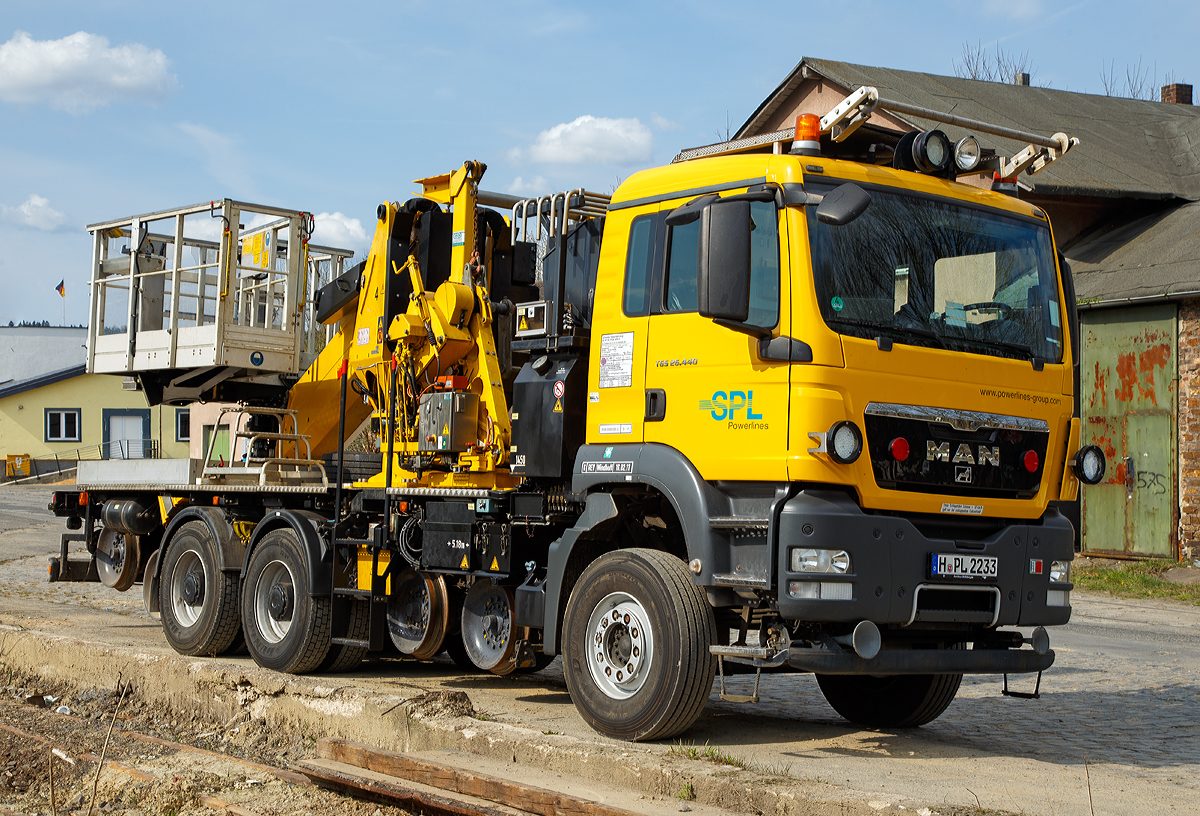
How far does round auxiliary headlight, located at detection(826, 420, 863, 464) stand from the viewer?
6320mm

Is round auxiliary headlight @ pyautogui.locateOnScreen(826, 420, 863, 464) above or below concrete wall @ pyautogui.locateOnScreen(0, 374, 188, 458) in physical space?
below

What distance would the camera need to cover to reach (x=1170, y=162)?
24.4 metres

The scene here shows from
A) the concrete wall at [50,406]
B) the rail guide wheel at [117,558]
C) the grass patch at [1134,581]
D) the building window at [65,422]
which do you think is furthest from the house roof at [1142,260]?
the building window at [65,422]

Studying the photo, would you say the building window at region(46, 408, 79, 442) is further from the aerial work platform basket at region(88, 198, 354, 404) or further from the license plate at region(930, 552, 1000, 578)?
the license plate at region(930, 552, 1000, 578)

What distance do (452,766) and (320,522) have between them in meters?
3.71

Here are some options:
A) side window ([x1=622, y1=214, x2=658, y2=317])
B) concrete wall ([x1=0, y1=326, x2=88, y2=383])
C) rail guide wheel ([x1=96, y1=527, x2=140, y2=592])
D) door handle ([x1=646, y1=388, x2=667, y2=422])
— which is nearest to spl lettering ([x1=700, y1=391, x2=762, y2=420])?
door handle ([x1=646, y1=388, x2=667, y2=422])

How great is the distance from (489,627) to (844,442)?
3326mm

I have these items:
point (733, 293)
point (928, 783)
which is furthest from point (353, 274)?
point (928, 783)

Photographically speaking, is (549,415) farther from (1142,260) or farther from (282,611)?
(1142,260)

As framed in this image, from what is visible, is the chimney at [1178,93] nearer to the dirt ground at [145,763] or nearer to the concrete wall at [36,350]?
the dirt ground at [145,763]

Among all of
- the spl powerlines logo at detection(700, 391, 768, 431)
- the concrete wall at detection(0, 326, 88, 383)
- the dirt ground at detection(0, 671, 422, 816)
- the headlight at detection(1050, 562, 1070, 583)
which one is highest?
the concrete wall at detection(0, 326, 88, 383)

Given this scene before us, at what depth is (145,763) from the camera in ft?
24.8

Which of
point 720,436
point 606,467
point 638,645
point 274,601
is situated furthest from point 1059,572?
point 274,601

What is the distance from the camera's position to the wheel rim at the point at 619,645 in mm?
6887
